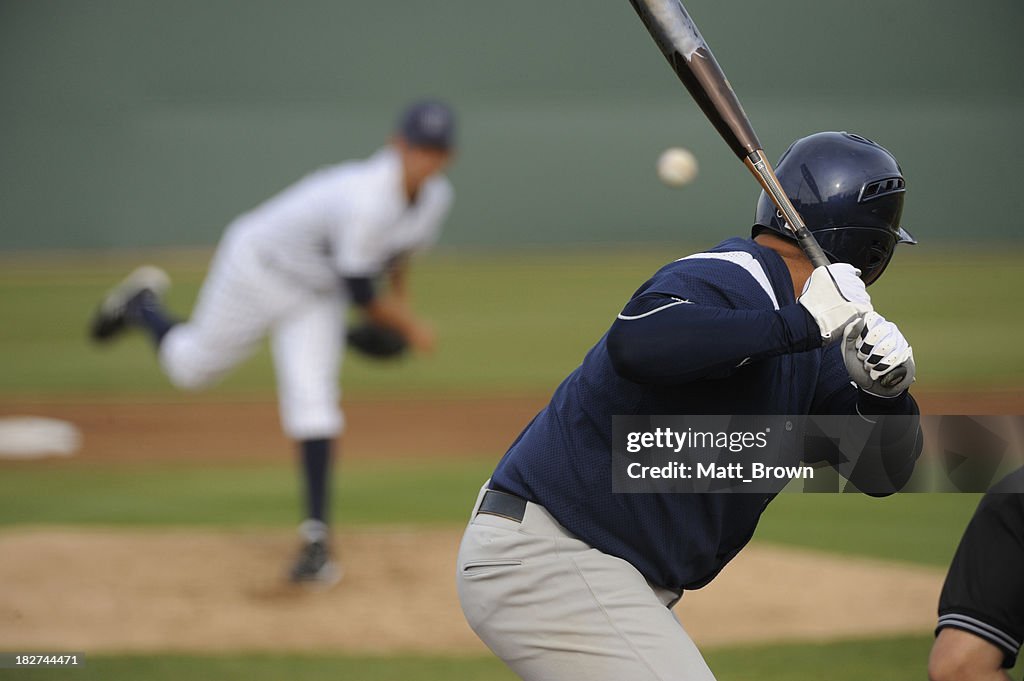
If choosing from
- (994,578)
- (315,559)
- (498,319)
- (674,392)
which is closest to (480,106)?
(498,319)

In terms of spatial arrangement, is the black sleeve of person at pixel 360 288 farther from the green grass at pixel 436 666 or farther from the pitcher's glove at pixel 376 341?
the green grass at pixel 436 666

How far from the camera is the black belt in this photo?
231cm

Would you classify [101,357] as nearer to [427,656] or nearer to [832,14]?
[427,656]

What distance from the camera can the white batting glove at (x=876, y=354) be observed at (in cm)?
220

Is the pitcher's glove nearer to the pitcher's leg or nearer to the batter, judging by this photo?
the pitcher's leg

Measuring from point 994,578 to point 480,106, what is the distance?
24.2 metres

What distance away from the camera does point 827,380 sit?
8.54 feet

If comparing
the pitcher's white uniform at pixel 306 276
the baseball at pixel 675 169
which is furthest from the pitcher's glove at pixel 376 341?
the baseball at pixel 675 169

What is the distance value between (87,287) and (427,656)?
779 inches

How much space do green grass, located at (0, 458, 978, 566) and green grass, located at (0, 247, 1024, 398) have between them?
4223 millimetres

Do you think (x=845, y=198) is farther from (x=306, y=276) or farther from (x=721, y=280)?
(x=306, y=276)

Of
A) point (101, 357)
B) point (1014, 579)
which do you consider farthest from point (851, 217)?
point (101, 357)

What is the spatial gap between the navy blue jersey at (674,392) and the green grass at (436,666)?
2.32 metres

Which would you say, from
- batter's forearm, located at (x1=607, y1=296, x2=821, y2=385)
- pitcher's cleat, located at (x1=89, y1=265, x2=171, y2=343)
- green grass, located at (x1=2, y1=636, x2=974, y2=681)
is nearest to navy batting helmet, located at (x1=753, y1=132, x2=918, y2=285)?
batter's forearm, located at (x1=607, y1=296, x2=821, y2=385)
